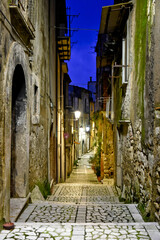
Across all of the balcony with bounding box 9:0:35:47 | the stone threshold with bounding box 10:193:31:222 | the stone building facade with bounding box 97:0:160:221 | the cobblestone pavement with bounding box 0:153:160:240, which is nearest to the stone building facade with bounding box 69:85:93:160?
the stone building facade with bounding box 97:0:160:221

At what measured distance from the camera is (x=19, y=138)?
5559mm

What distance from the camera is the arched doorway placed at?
5418 mm

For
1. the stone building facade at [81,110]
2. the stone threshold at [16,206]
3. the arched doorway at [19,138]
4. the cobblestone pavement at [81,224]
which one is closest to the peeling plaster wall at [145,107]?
the cobblestone pavement at [81,224]

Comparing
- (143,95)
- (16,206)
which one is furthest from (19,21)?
(16,206)

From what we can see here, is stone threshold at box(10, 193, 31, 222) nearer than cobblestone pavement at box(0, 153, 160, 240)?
No

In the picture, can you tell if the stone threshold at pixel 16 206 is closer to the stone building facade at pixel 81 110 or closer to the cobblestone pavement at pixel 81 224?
the cobblestone pavement at pixel 81 224

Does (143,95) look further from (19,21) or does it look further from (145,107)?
(19,21)

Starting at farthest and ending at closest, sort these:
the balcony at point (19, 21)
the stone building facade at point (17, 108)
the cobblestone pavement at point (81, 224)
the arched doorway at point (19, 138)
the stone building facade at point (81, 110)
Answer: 1. the stone building facade at point (81, 110)
2. the arched doorway at point (19, 138)
3. the balcony at point (19, 21)
4. the stone building facade at point (17, 108)
5. the cobblestone pavement at point (81, 224)

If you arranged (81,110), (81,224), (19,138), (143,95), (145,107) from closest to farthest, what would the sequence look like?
A: (81,224) < (145,107) < (143,95) < (19,138) < (81,110)

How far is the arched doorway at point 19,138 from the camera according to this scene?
17.8ft

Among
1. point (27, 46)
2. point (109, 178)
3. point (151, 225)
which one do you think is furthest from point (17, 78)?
point (109, 178)

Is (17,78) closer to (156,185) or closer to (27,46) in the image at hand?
(27,46)

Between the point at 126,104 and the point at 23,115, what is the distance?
3.11m

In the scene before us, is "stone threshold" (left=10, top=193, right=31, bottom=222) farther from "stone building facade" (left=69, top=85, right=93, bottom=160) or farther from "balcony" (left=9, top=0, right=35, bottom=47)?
"stone building facade" (left=69, top=85, right=93, bottom=160)
